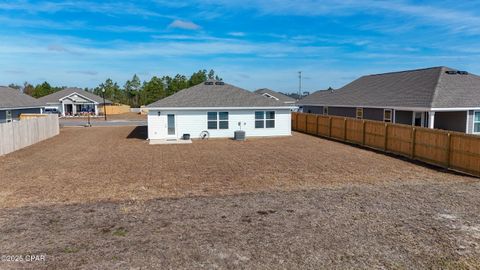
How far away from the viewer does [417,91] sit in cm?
2727

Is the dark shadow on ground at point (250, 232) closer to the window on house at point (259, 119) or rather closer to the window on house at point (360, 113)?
the window on house at point (259, 119)

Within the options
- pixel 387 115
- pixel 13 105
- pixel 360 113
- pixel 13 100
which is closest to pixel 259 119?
pixel 360 113

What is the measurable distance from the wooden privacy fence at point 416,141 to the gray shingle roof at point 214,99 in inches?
258

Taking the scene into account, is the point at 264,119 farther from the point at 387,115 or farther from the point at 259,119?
the point at 387,115

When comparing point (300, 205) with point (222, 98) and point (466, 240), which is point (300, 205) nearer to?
point (466, 240)

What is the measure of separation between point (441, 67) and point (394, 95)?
5.05 meters

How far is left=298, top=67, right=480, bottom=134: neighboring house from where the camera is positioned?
24.8 m

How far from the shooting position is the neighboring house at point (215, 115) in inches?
1112

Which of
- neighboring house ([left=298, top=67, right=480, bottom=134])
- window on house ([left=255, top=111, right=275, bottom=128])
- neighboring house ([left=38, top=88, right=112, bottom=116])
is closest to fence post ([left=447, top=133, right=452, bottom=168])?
neighboring house ([left=298, top=67, right=480, bottom=134])

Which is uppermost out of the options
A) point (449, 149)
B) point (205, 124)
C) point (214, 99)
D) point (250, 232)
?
point (214, 99)

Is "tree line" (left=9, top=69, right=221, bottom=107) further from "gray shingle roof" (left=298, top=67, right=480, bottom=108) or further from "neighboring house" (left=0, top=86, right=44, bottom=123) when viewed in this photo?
"gray shingle roof" (left=298, top=67, right=480, bottom=108)

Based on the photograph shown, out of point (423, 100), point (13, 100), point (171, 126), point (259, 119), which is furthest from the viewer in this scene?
point (13, 100)

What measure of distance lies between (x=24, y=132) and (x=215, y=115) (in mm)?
13910

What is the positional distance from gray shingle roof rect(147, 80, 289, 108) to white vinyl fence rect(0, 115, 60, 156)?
873 cm
